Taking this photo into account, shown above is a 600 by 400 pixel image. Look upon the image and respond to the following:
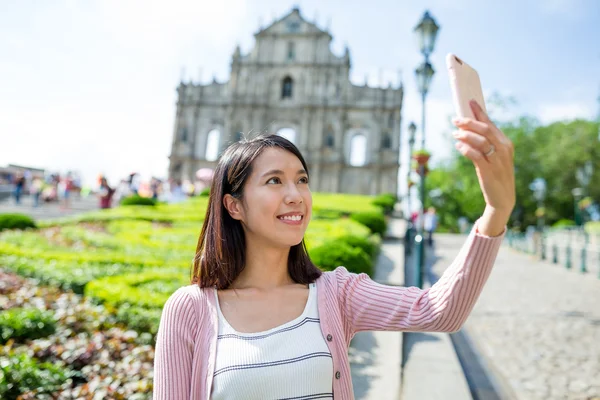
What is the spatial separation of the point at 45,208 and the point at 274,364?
19748 millimetres

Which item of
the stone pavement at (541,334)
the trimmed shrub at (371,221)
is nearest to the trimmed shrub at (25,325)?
the stone pavement at (541,334)

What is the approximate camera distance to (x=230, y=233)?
1.63 meters

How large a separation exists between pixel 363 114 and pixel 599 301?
94.3ft

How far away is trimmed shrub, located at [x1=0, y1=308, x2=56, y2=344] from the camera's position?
12.0ft

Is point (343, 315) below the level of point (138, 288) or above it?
above

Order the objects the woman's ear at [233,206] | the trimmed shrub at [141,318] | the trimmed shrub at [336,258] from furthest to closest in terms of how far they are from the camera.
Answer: the trimmed shrub at [336,258] < the trimmed shrub at [141,318] < the woman's ear at [233,206]

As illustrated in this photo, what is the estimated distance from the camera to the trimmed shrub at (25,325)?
3662 mm

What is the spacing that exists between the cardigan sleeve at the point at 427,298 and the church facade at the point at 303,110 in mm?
32682

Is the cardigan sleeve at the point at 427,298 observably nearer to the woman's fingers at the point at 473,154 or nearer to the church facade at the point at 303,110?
the woman's fingers at the point at 473,154

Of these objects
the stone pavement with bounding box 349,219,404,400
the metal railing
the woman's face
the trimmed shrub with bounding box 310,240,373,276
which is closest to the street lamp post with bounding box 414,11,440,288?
the trimmed shrub with bounding box 310,240,373,276

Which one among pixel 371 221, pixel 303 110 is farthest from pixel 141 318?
pixel 303 110

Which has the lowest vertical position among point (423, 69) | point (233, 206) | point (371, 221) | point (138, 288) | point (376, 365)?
point (376, 365)

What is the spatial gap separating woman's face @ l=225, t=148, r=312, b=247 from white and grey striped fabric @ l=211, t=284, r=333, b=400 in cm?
32

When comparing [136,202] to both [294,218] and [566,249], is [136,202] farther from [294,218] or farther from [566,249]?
[294,218]
